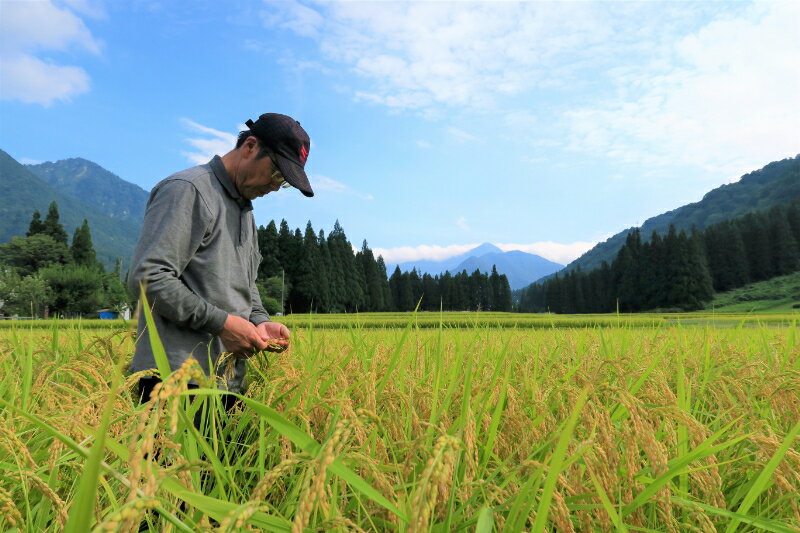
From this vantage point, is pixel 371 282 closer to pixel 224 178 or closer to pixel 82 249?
pixel 82 249

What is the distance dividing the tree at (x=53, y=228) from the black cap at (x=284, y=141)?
75164 mm

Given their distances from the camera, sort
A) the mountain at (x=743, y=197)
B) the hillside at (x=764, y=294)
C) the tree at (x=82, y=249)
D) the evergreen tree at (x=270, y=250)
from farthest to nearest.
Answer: the mountain at (x=743, y=197)
the tree at (x=82, y=249)
the evergreen tree at (x=270, y=250)
the hillside at (x=764, y=294)

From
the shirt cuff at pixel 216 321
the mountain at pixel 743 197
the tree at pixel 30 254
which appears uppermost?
the mountain at pixel 743 197

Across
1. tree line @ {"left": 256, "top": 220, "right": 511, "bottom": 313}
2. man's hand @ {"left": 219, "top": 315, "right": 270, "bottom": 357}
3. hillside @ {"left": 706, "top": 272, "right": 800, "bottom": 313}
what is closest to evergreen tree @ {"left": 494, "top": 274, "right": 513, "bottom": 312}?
tree line @ {"left": 256, "top": 220, "right": 511, "bottom": 313}

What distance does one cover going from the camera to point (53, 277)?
140ft

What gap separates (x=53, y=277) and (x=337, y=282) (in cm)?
2855

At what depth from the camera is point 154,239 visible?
7.05 feet

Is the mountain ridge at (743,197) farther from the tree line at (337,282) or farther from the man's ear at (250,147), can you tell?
the man's ear at (250,147)

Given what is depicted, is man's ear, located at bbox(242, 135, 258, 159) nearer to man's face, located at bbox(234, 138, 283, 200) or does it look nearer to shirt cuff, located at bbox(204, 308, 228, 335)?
man's face, located at bbox(234, 138, 283, 200)

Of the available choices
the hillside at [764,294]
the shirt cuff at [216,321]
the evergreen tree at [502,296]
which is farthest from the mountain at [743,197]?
the shirt cuff at [216,321]

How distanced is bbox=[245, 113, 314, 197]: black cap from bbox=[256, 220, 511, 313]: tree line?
117ft

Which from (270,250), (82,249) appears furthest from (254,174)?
(82,249)

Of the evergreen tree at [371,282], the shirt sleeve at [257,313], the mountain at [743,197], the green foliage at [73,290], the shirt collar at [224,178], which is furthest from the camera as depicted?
the mountain at [743,197]

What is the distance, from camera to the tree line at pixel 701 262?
2055 inches
